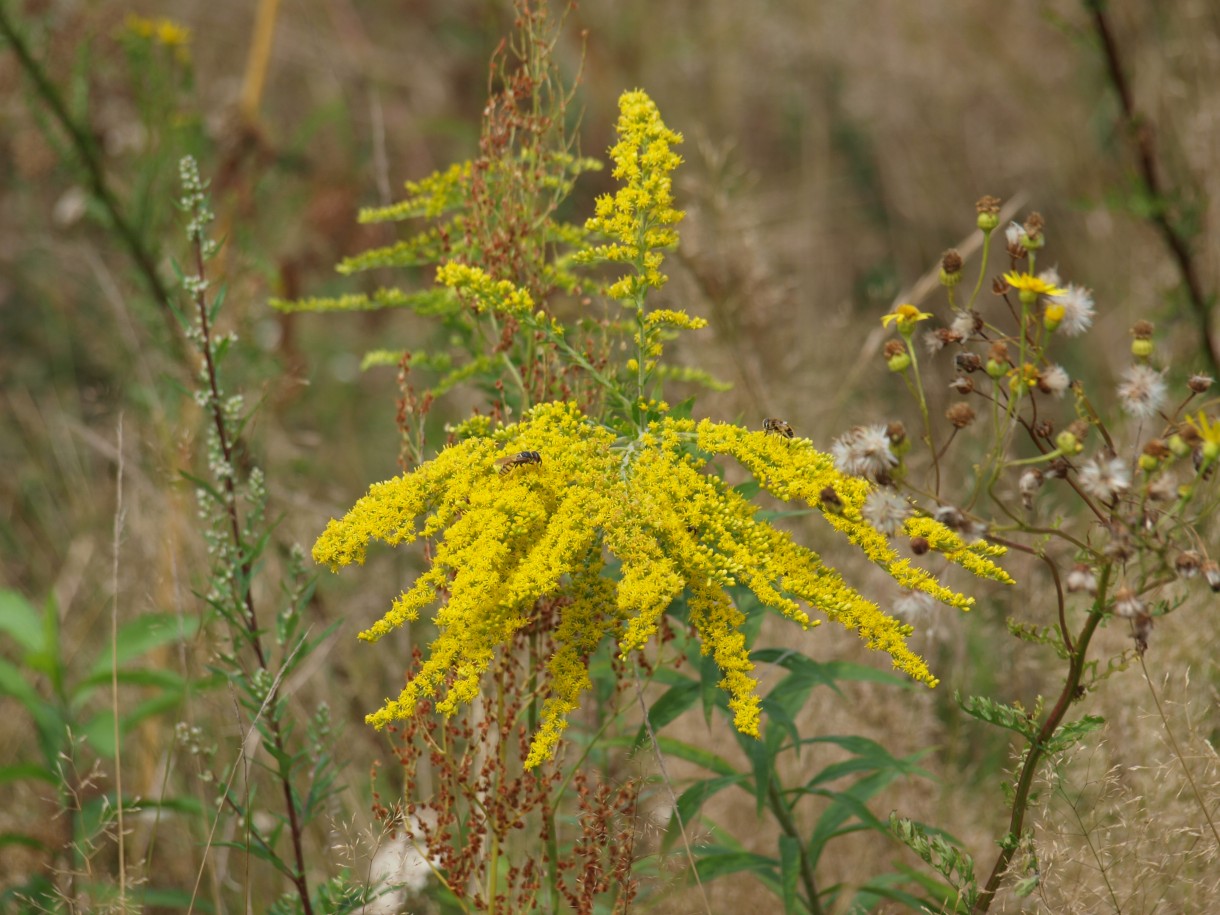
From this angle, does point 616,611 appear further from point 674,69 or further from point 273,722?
point 674,69

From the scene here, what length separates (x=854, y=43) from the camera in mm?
6723

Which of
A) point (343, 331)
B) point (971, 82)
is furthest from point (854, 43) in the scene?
point (343, 331)

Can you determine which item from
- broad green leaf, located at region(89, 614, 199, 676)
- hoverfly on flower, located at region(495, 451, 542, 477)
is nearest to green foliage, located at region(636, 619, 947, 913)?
hoverfly on flower, located at region(495, 451, 542, 477)

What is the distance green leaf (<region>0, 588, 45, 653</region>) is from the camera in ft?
11.3

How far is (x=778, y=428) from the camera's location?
6.82ft

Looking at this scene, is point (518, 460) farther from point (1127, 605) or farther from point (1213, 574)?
point (1213, 574)

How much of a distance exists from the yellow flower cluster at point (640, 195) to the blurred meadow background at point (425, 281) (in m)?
0.57

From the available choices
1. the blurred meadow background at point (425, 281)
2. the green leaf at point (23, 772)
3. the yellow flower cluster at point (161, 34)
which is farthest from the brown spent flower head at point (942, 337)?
the yellow flower cluster at point (161, 34)

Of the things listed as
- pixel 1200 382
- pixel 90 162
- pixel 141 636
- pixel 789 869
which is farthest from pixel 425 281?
pixel 1200 382

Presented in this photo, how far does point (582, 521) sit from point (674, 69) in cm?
544

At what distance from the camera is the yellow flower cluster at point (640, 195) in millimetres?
2033

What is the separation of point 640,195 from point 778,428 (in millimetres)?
490

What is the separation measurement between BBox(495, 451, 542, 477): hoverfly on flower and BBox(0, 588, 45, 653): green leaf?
2.10 m

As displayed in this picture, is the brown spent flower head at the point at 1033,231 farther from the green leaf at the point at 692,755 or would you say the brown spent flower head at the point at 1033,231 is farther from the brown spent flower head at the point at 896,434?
the green leaf at the point at 692,755
